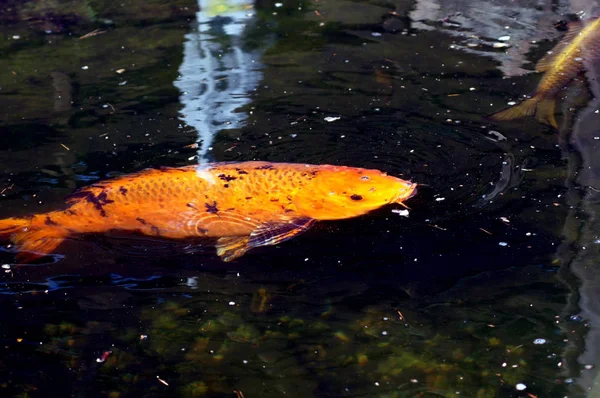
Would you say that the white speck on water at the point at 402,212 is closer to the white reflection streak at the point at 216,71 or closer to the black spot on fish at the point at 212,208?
the black spot on fish at the point at 212,208

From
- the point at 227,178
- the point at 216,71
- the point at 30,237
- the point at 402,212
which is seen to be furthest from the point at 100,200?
the point at 216,71

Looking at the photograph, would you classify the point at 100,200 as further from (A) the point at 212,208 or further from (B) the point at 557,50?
(B) the point at 557,50

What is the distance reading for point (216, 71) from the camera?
6715mm

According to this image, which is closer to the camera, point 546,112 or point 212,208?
point 212,208

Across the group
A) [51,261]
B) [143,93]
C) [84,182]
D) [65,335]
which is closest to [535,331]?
[65,335]

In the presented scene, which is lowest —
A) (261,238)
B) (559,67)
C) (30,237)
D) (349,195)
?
(30,237)

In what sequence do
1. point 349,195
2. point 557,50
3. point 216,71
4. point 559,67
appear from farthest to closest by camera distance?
1. point 216,71
2. point 557,50
3. point 559,67
4. point 349,195

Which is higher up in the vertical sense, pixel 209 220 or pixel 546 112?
pixel 546 112

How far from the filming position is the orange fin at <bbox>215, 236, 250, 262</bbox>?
13.1 feet

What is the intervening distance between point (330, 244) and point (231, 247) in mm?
607

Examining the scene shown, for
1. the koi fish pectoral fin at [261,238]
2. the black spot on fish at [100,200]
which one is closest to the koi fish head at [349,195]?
the koi fish pectoral fin at [261,238]

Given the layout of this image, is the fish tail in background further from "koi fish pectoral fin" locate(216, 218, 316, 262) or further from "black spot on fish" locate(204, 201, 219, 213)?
"black spot on fish" locate(204, 201, 219, 213)

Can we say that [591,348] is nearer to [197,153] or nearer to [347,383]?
[347,383]

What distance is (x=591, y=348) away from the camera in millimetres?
3297
